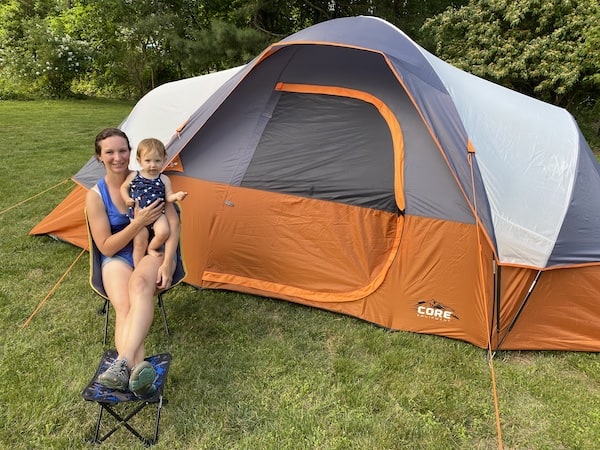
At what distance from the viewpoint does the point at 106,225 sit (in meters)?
2.54

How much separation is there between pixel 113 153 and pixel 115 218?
1.22 feet

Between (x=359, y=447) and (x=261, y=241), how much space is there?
5.17 ft

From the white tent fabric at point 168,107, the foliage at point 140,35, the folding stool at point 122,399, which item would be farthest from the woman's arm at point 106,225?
the foliage at point 140,35

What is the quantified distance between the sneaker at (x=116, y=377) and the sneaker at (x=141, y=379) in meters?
0.03

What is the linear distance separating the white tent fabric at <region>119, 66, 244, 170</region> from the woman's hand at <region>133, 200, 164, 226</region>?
1117 millimetres

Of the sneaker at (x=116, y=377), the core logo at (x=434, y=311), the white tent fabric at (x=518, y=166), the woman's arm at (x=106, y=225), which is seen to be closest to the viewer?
the sneaker at (x=116, y=377)

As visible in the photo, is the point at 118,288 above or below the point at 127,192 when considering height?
below

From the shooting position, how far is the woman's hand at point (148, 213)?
2505mm

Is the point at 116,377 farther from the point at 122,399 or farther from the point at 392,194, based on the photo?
the point at 392,194

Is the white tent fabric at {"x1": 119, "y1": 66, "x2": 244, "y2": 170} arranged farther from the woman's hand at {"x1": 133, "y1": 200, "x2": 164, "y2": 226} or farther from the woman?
the woman's hand at {"x1": 133, "y1": 200, "x2": 164, "y2": 226}

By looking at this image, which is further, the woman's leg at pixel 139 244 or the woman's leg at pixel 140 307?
the woman's leg at pixel 139 244

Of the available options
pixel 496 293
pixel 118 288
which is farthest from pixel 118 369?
pixel 496 293

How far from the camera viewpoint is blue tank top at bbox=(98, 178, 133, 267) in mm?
2582

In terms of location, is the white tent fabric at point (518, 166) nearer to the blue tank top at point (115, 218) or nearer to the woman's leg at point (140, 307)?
the woman's leg at point (140, 307)
